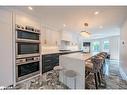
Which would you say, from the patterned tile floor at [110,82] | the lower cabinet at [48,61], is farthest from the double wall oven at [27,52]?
the patterned tile floor at [110,82]

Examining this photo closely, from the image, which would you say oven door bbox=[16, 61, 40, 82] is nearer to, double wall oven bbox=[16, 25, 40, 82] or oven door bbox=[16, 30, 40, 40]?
double wall oven bbox=[16, 25, 40, 82]

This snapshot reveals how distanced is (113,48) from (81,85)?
8836 mm

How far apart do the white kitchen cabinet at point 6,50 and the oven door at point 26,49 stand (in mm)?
222

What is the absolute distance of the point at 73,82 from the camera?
2.89 m

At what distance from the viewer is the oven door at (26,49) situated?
A: 3215mm

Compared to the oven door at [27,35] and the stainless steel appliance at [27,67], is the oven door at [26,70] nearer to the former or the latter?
the stainless steel appliance at [27,67]

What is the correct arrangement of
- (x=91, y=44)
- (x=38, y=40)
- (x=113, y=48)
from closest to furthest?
1. (x=38, y=40)
2. (x=113, y=48)
3. (x=91, y=44)

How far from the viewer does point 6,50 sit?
110 inches

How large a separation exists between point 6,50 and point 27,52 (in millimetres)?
815

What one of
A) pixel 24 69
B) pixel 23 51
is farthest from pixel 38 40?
pixel 24 69

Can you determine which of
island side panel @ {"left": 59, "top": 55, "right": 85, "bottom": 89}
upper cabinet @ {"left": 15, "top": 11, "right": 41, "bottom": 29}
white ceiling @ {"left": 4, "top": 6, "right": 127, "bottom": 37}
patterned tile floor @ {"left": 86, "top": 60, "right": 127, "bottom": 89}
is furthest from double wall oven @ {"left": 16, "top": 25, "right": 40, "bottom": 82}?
patterned tile floor @ {"left": 86, "top": 60, "right": 127, "bottom": 89}

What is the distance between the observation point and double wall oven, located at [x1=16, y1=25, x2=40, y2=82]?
126 inches
